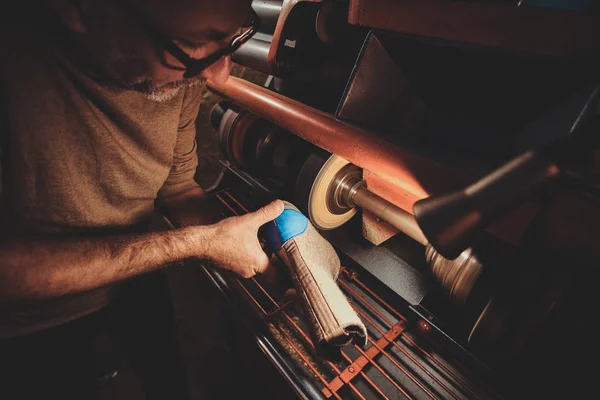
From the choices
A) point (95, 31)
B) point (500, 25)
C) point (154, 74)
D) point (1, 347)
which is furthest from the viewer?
point (1, 347)

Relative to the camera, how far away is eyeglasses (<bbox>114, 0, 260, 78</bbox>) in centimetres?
79

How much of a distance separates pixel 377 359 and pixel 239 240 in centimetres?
97

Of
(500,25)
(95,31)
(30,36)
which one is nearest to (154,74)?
(95,31)

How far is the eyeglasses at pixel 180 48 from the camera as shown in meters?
0.79

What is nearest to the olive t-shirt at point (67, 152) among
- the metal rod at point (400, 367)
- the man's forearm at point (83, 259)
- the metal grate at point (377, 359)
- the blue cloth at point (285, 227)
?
the man's forearm at point (83, 259)

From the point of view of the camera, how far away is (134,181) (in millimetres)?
1290

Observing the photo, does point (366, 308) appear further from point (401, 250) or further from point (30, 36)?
point (30, 36)

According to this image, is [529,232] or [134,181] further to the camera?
[134,181]

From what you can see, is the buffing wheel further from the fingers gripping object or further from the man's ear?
the man's ear

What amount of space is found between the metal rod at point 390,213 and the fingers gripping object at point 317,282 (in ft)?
1.09

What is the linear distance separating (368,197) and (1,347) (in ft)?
5.85

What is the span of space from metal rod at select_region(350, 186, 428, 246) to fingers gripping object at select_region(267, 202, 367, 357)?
0.33 m

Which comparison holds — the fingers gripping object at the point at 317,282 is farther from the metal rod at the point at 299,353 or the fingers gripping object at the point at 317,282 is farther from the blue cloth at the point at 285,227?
the metal rod at the point at 299,353

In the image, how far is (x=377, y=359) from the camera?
61.3 inches
